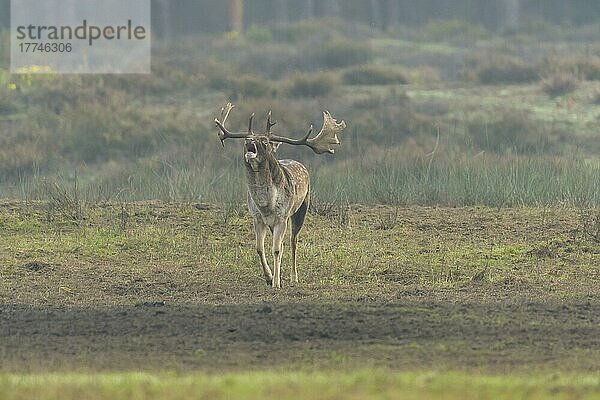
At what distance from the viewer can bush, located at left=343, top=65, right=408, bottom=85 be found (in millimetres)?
36781

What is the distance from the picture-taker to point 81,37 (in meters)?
49.2

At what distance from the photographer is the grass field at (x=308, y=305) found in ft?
34.0

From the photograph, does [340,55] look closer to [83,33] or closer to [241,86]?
[241,86]

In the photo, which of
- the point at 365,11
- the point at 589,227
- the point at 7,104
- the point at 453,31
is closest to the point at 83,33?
the point at 453,31

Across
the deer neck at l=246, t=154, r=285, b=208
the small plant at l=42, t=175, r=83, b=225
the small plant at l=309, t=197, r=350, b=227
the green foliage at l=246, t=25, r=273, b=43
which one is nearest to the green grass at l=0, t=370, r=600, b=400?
the deer neck at l=246, t=154, r=285, b=208

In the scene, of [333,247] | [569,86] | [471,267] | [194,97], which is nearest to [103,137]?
[194,97]

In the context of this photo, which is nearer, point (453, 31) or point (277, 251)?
point (277, 251)

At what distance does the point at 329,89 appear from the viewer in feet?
115

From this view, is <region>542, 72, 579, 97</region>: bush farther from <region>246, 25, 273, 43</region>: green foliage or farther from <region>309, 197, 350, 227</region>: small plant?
<region>246, 25, 273, 43</region>: green foliage

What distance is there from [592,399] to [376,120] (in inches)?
901

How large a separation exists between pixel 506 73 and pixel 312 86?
16.4 feet

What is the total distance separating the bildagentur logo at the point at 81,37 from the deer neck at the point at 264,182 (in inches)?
874

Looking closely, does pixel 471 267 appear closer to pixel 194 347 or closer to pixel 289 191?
pixel 289 191

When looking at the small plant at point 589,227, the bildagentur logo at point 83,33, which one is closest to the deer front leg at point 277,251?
the small plant at point 589,227
